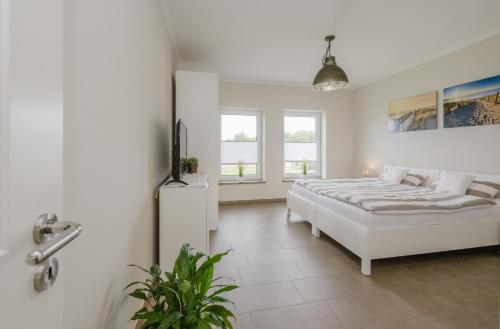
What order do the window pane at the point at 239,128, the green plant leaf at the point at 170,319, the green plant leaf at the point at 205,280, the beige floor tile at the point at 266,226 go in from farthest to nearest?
the window pane at the point at 239,128, the beige floor tile at the point at 266,226, the green plant leaf at the point at 205,280, the green plant leaf at the point at 170,319

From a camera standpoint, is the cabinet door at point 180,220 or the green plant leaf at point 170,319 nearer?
the green plant leaf at point 170,319

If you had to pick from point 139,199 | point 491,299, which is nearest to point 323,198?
point 491,299

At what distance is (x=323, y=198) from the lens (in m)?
3.34

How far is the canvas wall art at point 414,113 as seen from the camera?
13.6 feet

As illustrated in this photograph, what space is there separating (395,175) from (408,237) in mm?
2215

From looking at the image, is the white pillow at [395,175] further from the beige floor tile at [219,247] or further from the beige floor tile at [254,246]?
the beige floor tile at [219,247]

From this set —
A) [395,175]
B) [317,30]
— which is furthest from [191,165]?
[395,175]

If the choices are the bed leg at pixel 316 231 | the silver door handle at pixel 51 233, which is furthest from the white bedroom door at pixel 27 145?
the bed leg at pixel 316 231

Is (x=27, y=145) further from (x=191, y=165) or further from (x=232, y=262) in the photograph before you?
(x=191, y=165)

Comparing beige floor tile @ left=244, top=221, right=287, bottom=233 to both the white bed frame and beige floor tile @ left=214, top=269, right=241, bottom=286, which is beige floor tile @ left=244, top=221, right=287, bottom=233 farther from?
beige floor tile @ left=214, top=269, right=241, bottom=286

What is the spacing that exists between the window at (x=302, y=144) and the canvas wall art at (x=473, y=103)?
8.80 feet

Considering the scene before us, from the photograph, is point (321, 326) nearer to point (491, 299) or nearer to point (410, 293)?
point (410, 293)

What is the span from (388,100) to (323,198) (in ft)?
10.2

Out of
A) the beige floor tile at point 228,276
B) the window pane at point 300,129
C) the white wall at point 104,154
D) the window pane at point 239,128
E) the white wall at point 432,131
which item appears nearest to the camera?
the white wall at point 104,154
